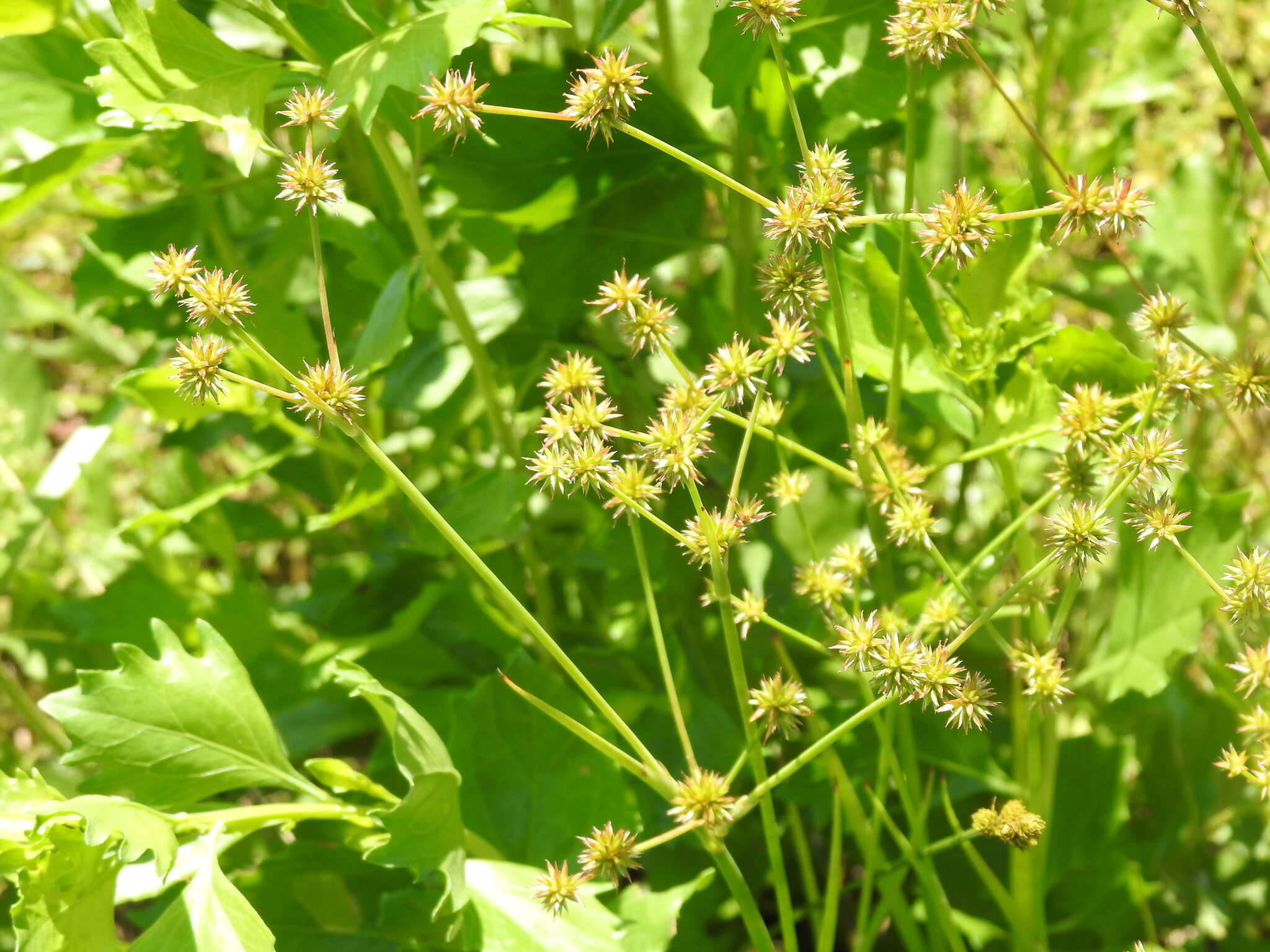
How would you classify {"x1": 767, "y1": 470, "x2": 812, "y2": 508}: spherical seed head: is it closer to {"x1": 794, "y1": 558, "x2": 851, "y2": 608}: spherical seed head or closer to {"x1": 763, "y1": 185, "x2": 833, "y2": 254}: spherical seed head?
{"x1": 794, "y1": 558, "x2": 851, "y2": 608}: spherical seed head

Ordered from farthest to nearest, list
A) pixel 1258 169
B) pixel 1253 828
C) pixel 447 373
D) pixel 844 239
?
pixel 1258 169 → pixel 1253 828 → pixel 447 373 → pixel 844 239

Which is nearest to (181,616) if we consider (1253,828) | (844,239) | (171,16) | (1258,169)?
(171,16)

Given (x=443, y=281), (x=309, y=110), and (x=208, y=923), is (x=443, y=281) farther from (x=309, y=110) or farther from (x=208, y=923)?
(x=208, y=923)

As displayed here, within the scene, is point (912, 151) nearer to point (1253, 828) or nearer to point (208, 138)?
point (1253, 828)

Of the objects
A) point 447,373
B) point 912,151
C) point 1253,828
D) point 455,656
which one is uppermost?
point 912,151

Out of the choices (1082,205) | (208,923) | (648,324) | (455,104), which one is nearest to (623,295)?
(648,324)

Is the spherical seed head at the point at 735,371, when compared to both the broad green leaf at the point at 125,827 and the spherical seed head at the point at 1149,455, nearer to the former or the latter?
the spherical seed head at the point at 1149,455
